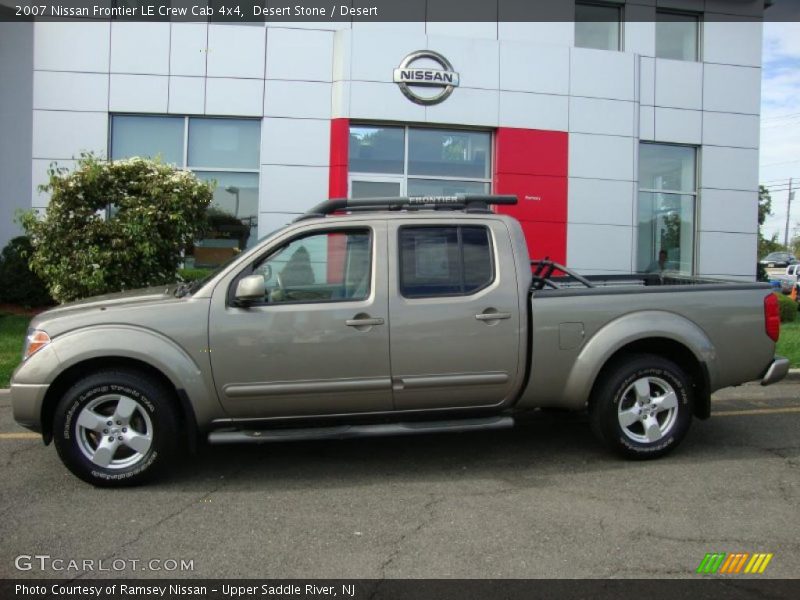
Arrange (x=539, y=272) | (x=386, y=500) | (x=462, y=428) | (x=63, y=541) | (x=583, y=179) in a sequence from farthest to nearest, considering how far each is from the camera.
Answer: (x=583, y=179)
(x=539, y=272)
(x=462, y=428)
(x=386, y=500)
(x=63, y=541)

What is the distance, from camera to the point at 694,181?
14734mm

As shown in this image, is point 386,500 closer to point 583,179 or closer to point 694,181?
point 583,179

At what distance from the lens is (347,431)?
4.68 metres

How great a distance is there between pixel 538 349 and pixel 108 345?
2.92 meters

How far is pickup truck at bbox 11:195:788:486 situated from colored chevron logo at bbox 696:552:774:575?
4.77 feet

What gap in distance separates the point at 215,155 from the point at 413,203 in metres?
8.56

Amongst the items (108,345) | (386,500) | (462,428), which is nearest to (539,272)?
(462,428)

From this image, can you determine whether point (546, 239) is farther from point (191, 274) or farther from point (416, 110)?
point (191, 274)

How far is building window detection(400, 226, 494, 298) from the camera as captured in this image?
491cm

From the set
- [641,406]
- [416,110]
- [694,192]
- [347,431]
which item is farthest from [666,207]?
[347,431]

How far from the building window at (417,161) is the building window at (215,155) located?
6.37 feet

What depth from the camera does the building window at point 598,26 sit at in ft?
46.3

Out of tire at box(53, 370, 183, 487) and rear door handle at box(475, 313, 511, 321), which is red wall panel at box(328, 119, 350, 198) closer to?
rear door handle at box(475, 313, 511, 321)

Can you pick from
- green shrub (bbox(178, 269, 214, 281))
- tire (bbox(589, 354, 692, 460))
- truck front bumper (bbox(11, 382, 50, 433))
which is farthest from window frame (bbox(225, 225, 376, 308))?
green shrub (bbox(178, 269, 214, 281))
